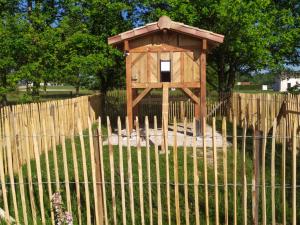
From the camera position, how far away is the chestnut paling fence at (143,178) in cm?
570

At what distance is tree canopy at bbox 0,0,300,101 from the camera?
18.4 m

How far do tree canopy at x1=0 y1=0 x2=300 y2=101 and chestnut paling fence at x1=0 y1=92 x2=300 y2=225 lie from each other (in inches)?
196

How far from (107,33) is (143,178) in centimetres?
1632

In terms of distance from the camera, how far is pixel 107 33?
76.8 ft

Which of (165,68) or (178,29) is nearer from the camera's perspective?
(178,29)

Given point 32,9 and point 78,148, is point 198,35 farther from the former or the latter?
point 32,9

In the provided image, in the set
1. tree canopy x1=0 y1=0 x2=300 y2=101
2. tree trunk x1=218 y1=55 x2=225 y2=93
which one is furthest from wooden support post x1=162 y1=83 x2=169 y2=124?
tree trunk x1=218 y1=55 x2=225 y2=93

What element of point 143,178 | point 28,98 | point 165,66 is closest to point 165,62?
point 165,66

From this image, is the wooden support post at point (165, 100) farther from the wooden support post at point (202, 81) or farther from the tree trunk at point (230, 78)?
the tree trunk at point (230, 78)

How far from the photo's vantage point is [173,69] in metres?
15.0

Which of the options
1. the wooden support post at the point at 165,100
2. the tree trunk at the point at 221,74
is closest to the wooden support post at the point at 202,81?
the wooden support post at the point at 165,100

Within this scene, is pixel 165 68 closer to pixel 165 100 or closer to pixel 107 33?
pixel 165 100

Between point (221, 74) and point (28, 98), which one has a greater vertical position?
point (221, 74)

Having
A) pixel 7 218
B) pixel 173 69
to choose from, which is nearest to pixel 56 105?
pixel 173 69
